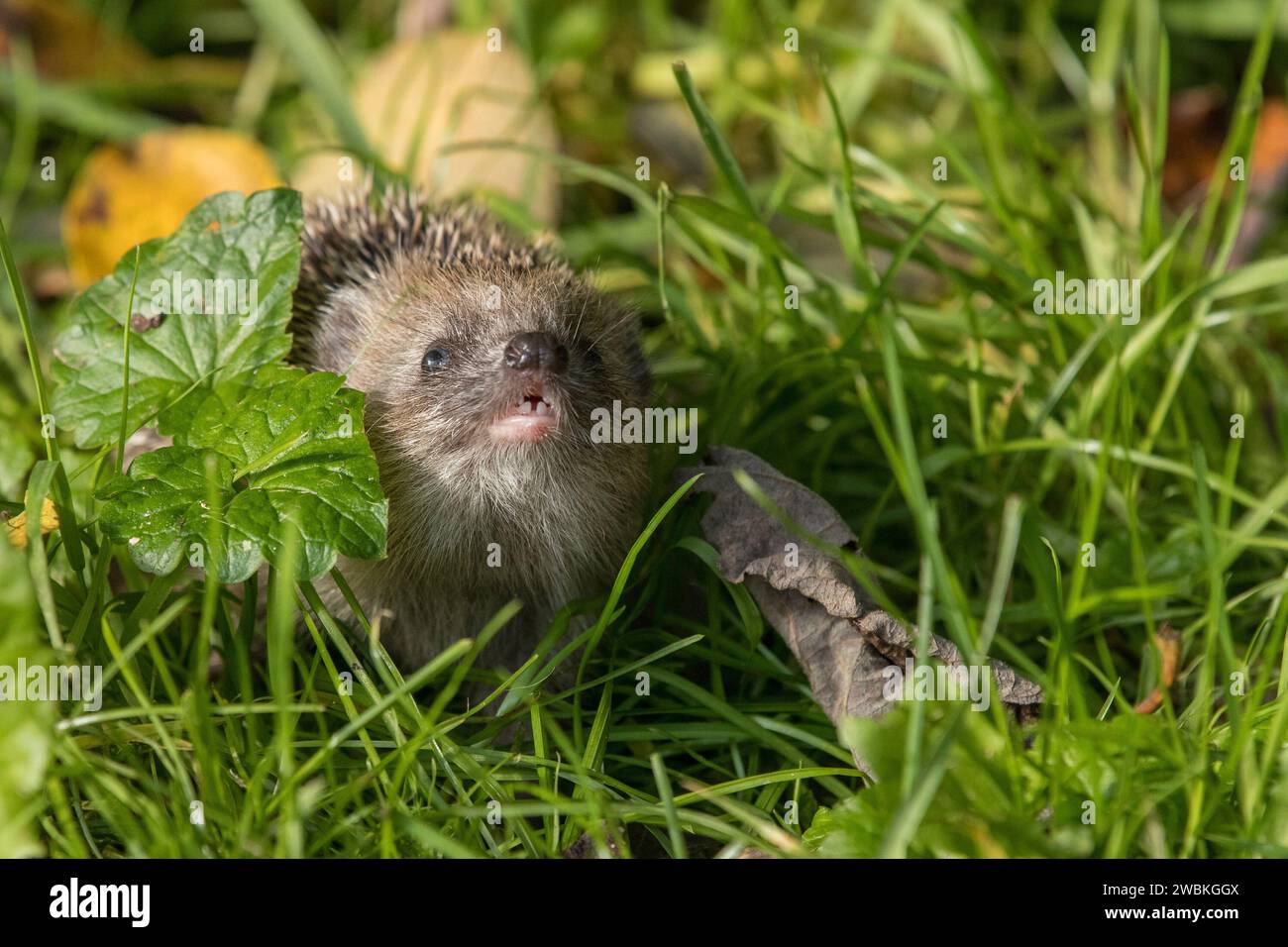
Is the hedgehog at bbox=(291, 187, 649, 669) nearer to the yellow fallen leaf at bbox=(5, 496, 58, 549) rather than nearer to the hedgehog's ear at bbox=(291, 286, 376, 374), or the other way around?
the hedgehog's ear at bbox=(291, 286, 376, 374)

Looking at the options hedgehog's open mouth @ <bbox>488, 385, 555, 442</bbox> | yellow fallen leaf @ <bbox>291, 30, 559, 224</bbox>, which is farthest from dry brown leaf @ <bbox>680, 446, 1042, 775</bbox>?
yellow fallen leaf @ <bbox>291, 30, 559, 224</bbox>

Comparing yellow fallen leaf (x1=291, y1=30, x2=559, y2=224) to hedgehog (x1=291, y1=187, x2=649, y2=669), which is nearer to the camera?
hedgehog (x1=291, y1=187, x2=649, y2=669)

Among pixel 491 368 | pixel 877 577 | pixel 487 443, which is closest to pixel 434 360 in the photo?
pixel 491 368

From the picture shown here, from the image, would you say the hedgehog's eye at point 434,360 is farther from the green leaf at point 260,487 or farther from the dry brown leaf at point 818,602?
the dry brown leaf at point 818,602

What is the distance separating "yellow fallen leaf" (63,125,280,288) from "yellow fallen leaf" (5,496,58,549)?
2188 mm

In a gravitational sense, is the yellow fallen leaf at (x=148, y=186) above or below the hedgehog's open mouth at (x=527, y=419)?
above

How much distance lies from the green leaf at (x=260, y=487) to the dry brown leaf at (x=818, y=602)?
3.92 ft

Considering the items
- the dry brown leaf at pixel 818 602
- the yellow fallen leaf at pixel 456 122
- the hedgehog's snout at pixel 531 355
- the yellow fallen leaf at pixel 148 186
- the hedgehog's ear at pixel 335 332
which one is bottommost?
the dry brown leaf at pixel 818 602

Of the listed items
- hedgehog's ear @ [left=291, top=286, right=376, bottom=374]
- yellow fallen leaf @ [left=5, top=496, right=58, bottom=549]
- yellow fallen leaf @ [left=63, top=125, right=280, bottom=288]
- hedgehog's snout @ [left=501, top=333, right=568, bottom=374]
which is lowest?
yellow fallen leaf @ [left=5, top=496, right=58, bottom=549]

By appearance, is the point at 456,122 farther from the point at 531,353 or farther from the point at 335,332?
the point at 531,353

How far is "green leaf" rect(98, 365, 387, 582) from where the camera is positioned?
3.44 meters

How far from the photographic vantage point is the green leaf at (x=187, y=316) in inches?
154

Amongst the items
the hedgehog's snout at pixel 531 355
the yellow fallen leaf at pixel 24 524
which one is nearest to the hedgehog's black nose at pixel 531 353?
the hedgehog's snout at pixel 531 355

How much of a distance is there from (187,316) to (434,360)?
794mm
